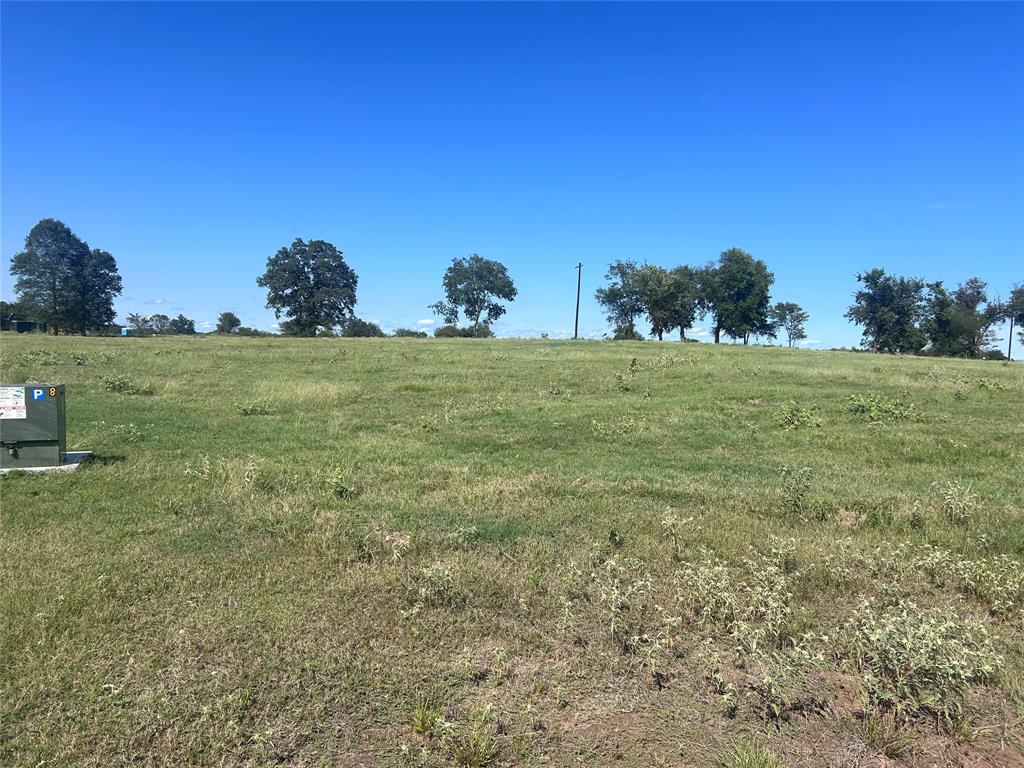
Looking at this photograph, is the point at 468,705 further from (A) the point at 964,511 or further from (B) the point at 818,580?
(A) the point at 964,511

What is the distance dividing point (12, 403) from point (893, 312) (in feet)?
278

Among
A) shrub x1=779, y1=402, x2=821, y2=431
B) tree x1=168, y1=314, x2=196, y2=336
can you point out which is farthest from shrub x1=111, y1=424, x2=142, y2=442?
tree x1=168, y1=314, x2=196, y2=336

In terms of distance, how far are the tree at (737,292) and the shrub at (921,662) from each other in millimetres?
73597

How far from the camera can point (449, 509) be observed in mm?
6699

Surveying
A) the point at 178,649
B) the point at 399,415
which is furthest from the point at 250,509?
the point at 399,415

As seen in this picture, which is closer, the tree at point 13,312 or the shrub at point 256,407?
the shrub at point 256,407

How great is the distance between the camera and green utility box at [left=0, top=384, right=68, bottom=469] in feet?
26.1

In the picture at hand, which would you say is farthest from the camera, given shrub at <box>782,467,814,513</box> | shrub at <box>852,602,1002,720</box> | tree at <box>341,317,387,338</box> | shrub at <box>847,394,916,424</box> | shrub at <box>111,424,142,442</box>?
tree at <box>341,317,387,338</box>

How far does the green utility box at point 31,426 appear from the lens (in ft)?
26.1

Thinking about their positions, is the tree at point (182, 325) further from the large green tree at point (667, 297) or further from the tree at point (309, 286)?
the large green tree at point (667, 297)

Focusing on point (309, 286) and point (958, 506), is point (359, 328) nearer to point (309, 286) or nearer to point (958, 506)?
point (309, 286)

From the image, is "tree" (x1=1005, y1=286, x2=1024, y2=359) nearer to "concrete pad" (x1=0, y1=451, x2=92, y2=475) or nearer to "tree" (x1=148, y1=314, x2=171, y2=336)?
"concrete pad" (x1=0, y1=451, x2=92, y2=475)

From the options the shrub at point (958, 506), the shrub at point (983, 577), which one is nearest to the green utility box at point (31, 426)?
the shrub at point (983, 577)

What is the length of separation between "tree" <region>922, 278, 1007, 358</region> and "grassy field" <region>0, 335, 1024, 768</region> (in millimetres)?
75354
